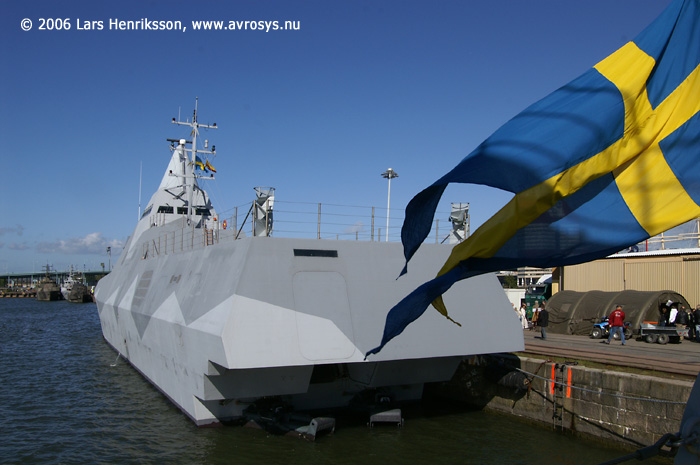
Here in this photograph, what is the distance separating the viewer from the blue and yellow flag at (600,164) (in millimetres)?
3244

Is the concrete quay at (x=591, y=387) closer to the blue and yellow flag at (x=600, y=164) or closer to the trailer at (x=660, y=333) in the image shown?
the trailer at (x=660, y=333)

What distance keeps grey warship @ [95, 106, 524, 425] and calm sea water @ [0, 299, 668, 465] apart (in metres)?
0.62

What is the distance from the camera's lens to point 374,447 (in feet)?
30.2

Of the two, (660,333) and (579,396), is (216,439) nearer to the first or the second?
(579,396)

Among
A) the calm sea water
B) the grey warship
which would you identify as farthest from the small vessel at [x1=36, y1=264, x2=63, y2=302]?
the grey warship

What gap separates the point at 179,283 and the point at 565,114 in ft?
32.7

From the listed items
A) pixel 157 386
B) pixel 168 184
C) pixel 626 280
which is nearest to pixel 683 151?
pixel 157 386

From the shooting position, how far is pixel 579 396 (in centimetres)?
970

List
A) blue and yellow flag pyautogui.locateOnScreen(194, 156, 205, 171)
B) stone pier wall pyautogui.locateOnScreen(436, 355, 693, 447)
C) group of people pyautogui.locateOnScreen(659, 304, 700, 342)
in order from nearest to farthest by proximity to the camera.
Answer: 1. stone pier wall pyautogui.locateOnScreen(436, 355, 693, 447)
2. group of people pyautogui.locateOnScreen(659, 304, 700, 342)
3. blue and yellow flag pyautogui.locateOnScreen(194, 156, 205, 171)

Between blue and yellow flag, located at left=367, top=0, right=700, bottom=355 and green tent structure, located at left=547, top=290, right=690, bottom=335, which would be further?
green tent structure, located at left=547, top=290, right=690, bottom=335

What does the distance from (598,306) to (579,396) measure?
779 cm

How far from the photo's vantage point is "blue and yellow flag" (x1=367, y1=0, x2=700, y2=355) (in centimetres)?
324

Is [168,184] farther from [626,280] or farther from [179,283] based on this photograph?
[626,280]

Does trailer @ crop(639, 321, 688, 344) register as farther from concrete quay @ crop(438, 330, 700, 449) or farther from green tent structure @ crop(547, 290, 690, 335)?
concrete quay @ crop(438, 330, 700, 449)
